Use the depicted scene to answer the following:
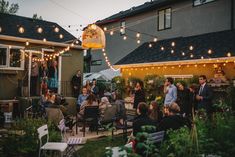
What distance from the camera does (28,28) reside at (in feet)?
53.1

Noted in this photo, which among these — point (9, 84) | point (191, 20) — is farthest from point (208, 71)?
point (9, 84)

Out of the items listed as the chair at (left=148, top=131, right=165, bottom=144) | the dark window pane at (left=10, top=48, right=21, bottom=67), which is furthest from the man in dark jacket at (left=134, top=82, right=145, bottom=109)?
the dark window pane at (left=10, top=48, right=21, bottom=67)

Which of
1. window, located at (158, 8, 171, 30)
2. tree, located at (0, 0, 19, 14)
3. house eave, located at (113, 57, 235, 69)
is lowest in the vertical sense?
house eave, located at (113, 57, 235, 69)

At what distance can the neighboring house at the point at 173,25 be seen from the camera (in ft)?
52.2

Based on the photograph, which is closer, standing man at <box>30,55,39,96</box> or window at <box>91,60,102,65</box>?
standing man at <box>30,55,39,96</box>

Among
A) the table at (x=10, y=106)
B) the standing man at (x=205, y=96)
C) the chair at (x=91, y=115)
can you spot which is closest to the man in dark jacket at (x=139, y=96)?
the chair at (x=91, y=115)

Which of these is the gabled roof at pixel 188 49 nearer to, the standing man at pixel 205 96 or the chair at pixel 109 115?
the standing man at pixel 205 96

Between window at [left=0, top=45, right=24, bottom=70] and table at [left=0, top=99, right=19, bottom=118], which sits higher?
window at [left=0, top=45, right=24, bottom=70]

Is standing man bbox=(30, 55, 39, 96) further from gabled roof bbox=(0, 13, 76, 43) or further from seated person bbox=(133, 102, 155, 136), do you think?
seated person bbox=(133, 102, 155, 136)

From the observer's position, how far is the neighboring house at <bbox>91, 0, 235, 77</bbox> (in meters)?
15.9

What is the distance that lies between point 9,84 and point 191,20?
11362 mm

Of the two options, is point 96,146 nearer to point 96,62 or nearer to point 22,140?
point 22,140

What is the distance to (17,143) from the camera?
624 centimetres

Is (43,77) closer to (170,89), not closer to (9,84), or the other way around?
(9,84)
